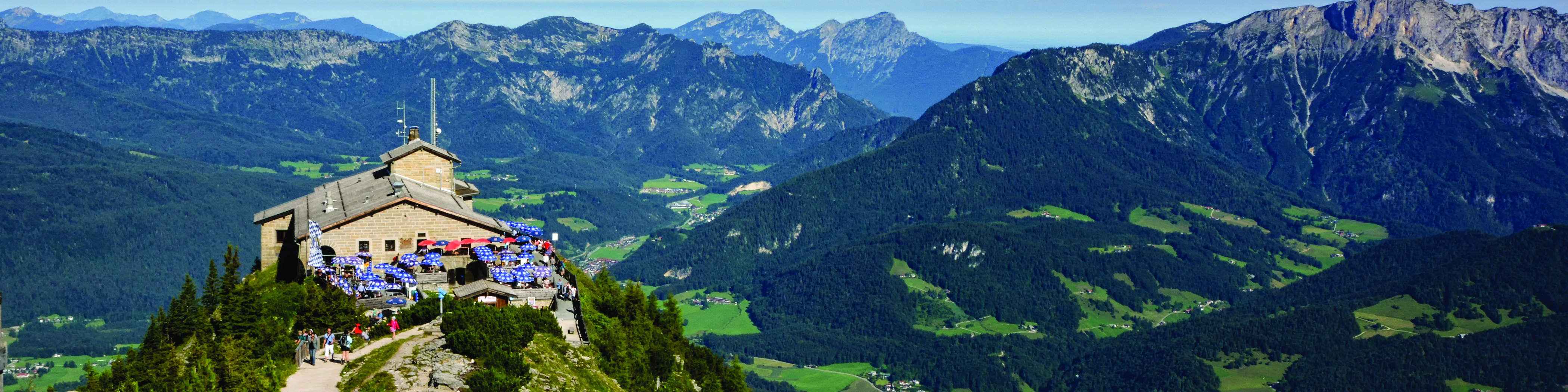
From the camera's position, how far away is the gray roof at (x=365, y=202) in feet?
308

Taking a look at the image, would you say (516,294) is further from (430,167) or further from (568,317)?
(430,167)

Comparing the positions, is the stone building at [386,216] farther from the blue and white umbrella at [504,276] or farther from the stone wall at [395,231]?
the blue and white umbrella at [504,276]

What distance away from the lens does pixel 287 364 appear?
7112cm

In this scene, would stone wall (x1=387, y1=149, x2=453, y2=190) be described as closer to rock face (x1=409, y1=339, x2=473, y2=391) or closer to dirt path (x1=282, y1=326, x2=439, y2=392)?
dirt path (x1=282, y1=326, x2=439, y2=392)

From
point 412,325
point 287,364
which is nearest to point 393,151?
point 412,325

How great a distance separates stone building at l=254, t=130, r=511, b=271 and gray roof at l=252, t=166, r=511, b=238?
9 cm

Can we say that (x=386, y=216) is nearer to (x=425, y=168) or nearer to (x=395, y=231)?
(x=395, y=231)

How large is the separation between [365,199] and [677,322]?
25713mm

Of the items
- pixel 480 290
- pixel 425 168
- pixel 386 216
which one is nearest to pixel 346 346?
pixel 480 290

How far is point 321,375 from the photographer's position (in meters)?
70.0

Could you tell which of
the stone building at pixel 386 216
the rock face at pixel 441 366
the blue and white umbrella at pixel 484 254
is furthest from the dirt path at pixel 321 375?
the stone building at pixel 386 216

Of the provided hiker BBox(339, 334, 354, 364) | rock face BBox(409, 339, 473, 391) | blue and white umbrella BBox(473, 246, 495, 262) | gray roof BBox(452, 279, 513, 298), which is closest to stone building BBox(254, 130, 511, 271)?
blue and white umbrella BBox(473, 246, 495, 262)

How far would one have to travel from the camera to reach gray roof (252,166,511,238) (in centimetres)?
9388

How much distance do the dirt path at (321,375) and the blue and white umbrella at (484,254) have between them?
46.7 ft
